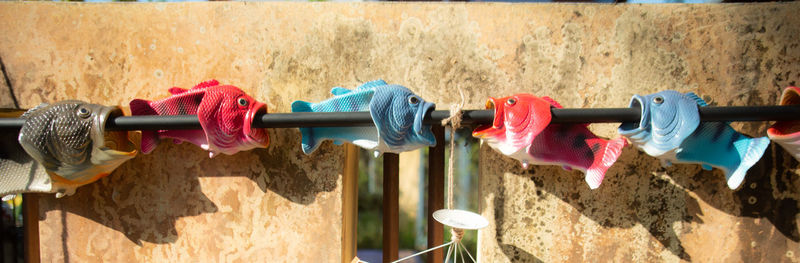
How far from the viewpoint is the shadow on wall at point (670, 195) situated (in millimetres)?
1341

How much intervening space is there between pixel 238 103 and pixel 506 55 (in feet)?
2.98

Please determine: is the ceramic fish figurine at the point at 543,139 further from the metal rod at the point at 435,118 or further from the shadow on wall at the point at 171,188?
the shadow on wall at the point at 171,188

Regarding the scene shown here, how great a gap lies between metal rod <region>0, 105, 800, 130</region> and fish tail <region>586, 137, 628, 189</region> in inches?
3.0

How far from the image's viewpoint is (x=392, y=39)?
55.2 inches

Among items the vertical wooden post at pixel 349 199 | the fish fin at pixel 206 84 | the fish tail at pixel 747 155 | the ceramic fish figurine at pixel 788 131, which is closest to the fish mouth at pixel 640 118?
the fish tail at pixel 747 155

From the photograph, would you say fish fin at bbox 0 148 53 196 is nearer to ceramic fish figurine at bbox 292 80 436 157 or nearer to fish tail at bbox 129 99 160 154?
fish tail at bbox 129 99 160 154

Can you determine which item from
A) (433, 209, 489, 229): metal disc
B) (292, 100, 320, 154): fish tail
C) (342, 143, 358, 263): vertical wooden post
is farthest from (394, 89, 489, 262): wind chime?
(292, 100, 320, 154): fish tail

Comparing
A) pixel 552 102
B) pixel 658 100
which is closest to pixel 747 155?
pixel 658 100

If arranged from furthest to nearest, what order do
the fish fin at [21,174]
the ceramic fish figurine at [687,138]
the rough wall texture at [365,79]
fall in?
the rough wall texture at [365,79]
the fish fin at [21,174]
the ceramic fish figurine at [687,138]

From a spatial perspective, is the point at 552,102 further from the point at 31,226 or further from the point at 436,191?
the point at 31,226

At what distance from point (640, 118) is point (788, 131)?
487 mm

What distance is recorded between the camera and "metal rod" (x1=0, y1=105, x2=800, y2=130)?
46.1 inches

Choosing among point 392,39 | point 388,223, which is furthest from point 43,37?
point 388,223

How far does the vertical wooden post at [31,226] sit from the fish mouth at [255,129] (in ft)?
2.91
